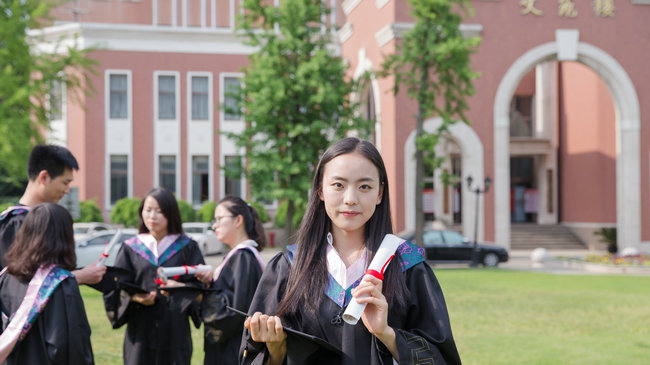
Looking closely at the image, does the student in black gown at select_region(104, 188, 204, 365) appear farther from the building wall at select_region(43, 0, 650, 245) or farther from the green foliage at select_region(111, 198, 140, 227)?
the green foliage at select_region(111, 198, 140, 227)

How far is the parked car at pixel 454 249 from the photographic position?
22266mm

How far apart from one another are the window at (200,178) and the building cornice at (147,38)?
4.84m

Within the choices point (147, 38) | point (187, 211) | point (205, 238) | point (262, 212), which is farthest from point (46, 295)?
point (147, 38)

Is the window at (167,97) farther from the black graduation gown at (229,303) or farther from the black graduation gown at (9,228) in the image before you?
the black graduation gown at (9,228)

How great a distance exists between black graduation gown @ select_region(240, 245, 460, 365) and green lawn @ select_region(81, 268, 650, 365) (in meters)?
5.43

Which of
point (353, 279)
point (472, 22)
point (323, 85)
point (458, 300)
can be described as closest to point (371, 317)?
point (353, 279)

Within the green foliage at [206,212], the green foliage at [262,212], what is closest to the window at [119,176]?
the green foliage at [206,212]

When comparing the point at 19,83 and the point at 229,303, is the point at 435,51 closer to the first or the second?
the point at 19,83

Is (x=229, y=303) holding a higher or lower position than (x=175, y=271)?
lower

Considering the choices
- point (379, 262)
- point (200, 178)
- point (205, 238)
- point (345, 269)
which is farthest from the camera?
point (200, 178)

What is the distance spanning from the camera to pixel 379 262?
259cm

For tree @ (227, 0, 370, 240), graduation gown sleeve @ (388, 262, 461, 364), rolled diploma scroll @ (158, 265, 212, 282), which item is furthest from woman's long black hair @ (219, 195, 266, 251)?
tree @ (227, 0, 370, 240)

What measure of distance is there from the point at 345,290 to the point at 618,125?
89.0ft

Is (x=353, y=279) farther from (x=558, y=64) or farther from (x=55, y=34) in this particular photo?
(x=558, y=64)
